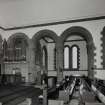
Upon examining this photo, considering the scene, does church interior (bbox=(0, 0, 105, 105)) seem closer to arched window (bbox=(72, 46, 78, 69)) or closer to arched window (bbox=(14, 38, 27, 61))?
arched window (bbox=(14, 38, 27, 61))

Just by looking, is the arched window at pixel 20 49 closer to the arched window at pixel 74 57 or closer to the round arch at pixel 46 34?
the round arch at pixel 46 34

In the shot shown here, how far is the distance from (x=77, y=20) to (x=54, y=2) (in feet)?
6.01

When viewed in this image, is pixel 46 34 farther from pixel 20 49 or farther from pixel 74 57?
pixel 74 57

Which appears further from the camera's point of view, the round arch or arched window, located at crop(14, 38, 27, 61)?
arched window, located at crop(14, 38, 27, 61)

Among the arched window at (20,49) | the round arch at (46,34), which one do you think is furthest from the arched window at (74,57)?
the arched window at (20,49)

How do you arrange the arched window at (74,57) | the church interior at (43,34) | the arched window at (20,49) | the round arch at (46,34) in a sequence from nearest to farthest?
the church interior at (43,34) → the round arch at (46,34) → the arched window at (20,49) → the arched window at (74,57)

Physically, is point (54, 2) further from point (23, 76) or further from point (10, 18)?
point (23, 76)

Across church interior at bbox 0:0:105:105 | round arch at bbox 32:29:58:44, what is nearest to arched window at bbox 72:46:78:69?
church interior at bbox 0:0:105:105

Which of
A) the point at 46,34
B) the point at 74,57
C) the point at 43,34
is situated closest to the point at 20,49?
the point at 43,34

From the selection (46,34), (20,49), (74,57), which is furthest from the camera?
(74,57)

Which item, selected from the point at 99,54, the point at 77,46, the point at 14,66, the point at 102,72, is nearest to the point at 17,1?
the point at 14,66

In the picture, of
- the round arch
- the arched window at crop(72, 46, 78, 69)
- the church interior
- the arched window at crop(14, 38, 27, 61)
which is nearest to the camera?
the church interior

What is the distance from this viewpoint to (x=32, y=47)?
30.7 ft

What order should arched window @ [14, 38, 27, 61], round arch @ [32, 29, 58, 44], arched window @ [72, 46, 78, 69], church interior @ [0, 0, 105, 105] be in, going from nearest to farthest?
church interior @ [0, 0, 105, 105], round arch @ [32, 29, 58, 44], arched window @ [14, 38, 27, 61], arched window @ [72, 46, 78, 69]
